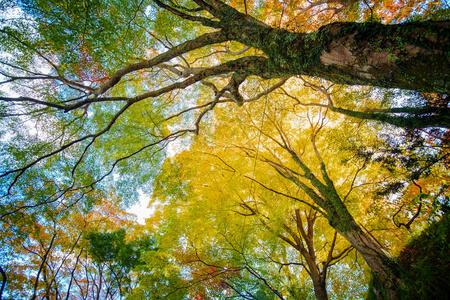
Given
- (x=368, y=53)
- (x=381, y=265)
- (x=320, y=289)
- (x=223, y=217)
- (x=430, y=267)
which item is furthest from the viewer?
(x=223, y=217)

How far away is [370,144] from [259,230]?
379 cm

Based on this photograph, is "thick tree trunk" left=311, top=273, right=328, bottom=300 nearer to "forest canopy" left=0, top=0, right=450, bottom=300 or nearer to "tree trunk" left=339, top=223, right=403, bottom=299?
"forest canopy" left=0, top=0, right=450, bottom=300

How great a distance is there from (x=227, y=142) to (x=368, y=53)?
177 inches

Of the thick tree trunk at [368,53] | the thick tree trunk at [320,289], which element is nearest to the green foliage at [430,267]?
the thick tree trunk at [368,53]

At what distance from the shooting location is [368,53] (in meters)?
1.64

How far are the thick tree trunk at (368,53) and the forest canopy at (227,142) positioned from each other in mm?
12

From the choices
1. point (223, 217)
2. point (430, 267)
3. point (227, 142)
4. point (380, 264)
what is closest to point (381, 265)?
point (380, 264)

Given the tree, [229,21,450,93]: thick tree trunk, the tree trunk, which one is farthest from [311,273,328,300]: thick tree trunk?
[229,21,450,93]: thick tree trunk

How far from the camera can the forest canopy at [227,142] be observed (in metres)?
2.25

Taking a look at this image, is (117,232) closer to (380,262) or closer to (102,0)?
(102,0)

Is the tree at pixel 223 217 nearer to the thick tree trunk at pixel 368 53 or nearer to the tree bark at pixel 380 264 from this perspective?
the tree bark at pixel 380 264

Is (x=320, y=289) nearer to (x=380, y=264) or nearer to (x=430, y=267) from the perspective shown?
(x=380, y=264)

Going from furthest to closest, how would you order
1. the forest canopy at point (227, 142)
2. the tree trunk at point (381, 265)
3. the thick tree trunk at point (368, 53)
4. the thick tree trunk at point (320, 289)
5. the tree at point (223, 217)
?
the tree at point (223, 217), the thick tree trunk at point (320, 289), the tree trunk at point (381, 265), the forest canopy at point (227, 142), the thick tree trunk at point (368, 53)

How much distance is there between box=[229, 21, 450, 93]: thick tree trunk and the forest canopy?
0.01 metres
